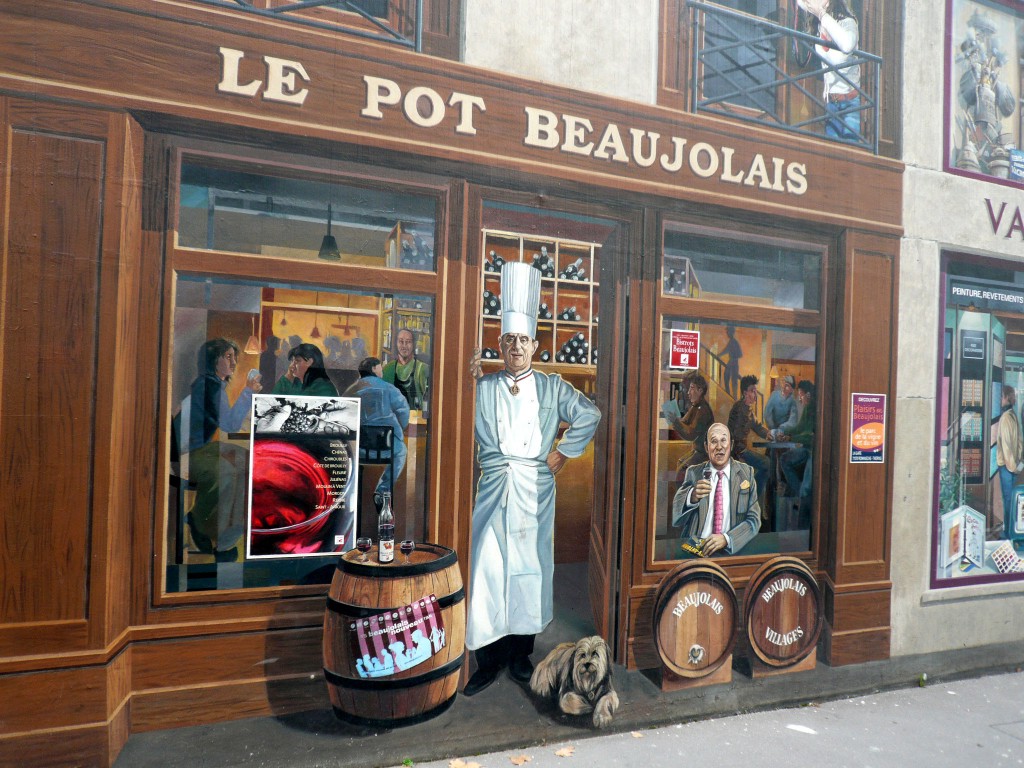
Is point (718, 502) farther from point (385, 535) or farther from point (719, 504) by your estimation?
point (385, 535)

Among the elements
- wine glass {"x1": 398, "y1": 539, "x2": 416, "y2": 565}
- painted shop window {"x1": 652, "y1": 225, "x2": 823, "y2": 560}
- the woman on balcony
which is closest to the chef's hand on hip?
painted shop window {"x1": 652, "y1": 225, "x2": 823, "y2": 560}

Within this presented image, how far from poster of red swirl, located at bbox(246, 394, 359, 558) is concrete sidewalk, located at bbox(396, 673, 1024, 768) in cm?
131

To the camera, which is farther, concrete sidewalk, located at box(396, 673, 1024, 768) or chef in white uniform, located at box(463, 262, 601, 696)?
chef in white uniform, located at box(463, 262, 601, 696)

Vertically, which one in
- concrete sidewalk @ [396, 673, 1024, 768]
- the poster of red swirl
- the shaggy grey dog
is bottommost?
concrete sidewalk @ [396, 673, 1024, 768]

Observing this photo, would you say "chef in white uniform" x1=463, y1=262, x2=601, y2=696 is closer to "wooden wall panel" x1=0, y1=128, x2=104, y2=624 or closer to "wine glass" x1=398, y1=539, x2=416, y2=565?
"wine glass" x1=398, y1=539, x2=416, y2=565

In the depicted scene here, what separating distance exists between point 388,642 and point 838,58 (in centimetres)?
480

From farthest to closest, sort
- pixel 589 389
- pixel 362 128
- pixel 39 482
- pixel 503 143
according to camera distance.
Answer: pixel 589 389 < pixel 503 143 < pixel 362 128 < pixel 39 482

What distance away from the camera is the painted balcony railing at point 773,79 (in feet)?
13.9

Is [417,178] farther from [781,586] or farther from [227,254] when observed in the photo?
[781,586]

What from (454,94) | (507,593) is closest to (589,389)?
→ (507,593)

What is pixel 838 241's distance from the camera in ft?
15.4

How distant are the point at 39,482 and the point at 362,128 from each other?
7.48ft

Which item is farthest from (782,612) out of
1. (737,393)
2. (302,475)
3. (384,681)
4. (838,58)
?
(838,58)

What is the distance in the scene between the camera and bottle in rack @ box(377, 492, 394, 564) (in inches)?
130
